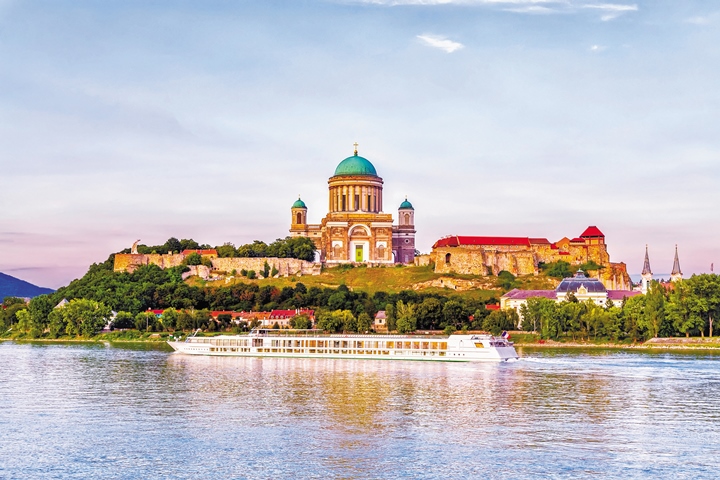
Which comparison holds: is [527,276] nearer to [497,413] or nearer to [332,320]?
[332,320]

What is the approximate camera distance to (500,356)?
164 ft

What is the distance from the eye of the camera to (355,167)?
3841 inches

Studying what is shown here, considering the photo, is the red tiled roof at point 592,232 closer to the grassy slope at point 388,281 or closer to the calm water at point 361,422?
the grassy slope at point 388,281

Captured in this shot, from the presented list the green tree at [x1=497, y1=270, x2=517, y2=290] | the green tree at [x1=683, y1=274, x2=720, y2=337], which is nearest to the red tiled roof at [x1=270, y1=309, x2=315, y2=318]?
the green tree at [x1=497, y1=270, x2=517, y2=290]

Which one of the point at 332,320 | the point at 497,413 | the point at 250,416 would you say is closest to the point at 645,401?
the point at 497,413

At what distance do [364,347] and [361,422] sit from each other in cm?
2700

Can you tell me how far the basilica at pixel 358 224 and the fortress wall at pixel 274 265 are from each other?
10.4 ft

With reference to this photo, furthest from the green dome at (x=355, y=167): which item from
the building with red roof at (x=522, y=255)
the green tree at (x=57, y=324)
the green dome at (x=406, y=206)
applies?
the green tree at (x=57, y=324)

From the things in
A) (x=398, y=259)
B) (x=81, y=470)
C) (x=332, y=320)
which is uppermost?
(x=398, y=259)

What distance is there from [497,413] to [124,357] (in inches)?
1135

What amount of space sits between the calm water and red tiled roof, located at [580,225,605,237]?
48.8 m

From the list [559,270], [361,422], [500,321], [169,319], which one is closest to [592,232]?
[559,270]

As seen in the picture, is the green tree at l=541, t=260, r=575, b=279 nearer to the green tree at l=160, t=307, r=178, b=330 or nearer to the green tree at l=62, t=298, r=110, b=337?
the green tree at l=160, t=307, r=178, b=330

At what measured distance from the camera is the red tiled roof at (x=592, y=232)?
94000 mm
